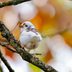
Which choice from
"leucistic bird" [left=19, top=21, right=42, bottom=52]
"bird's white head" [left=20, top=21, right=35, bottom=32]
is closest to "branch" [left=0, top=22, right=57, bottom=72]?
"leucistic bird" [left=19, top=21, right=42, bottom=52]

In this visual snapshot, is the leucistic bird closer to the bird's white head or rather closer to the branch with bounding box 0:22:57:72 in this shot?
the bird's white head

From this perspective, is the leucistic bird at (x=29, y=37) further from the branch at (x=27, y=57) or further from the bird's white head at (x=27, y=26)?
the branch at (x=27, y=57)

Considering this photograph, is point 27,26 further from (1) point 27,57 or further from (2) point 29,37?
(1) point 27,57

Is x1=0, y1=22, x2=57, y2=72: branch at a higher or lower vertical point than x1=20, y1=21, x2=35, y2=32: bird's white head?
higher

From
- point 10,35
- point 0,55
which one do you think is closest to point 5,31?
point 10,35

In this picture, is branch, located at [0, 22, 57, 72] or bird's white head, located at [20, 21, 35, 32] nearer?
branch, located at [0, 22, 57, 72]

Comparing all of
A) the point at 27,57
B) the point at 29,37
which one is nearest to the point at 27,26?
Answer: the point at 29,37

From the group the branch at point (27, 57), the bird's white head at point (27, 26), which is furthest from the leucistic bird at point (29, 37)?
the branch at point (27, 57)

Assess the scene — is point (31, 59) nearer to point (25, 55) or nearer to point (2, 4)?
point (25, 55)
